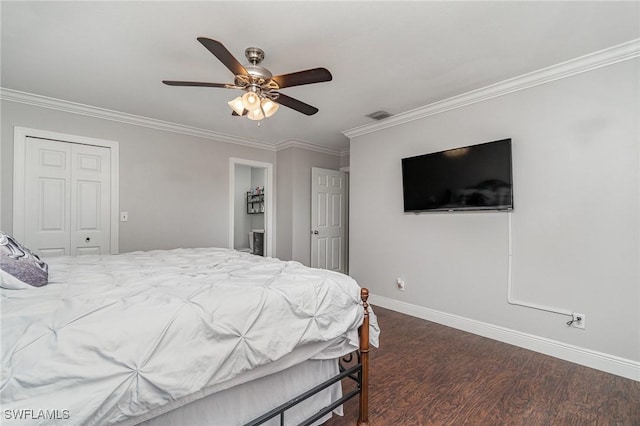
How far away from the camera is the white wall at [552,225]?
2.20 m

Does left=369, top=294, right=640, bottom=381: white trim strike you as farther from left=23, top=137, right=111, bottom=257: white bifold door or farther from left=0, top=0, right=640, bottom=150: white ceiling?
left=23, top=137, right=111, bottom=257: white bifold door

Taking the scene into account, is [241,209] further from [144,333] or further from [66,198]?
[144,333]

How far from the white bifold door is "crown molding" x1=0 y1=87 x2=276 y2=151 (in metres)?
0.39

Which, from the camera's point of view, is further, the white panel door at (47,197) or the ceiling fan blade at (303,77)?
the white panel door at (47,197)

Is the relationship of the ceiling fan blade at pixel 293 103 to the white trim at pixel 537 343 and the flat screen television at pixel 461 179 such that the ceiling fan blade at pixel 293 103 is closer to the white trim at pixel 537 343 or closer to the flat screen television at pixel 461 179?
the flat screen television at pixel 461 179

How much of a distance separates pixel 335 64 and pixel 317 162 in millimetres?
2732

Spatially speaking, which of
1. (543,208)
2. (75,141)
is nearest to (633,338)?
(543,208)

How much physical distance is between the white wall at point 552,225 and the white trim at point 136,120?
229cm

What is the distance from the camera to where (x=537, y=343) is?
258cm

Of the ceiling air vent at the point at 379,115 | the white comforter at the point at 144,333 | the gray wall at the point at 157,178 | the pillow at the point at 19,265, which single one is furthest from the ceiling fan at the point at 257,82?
the gray wall at the point at 157,178

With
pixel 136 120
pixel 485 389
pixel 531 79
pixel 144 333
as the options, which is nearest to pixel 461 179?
pixel 531 79

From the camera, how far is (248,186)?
24.2ft

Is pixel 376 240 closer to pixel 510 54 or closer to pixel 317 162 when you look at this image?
pixel 317 162

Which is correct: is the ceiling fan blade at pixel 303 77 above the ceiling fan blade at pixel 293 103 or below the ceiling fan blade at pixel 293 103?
above
